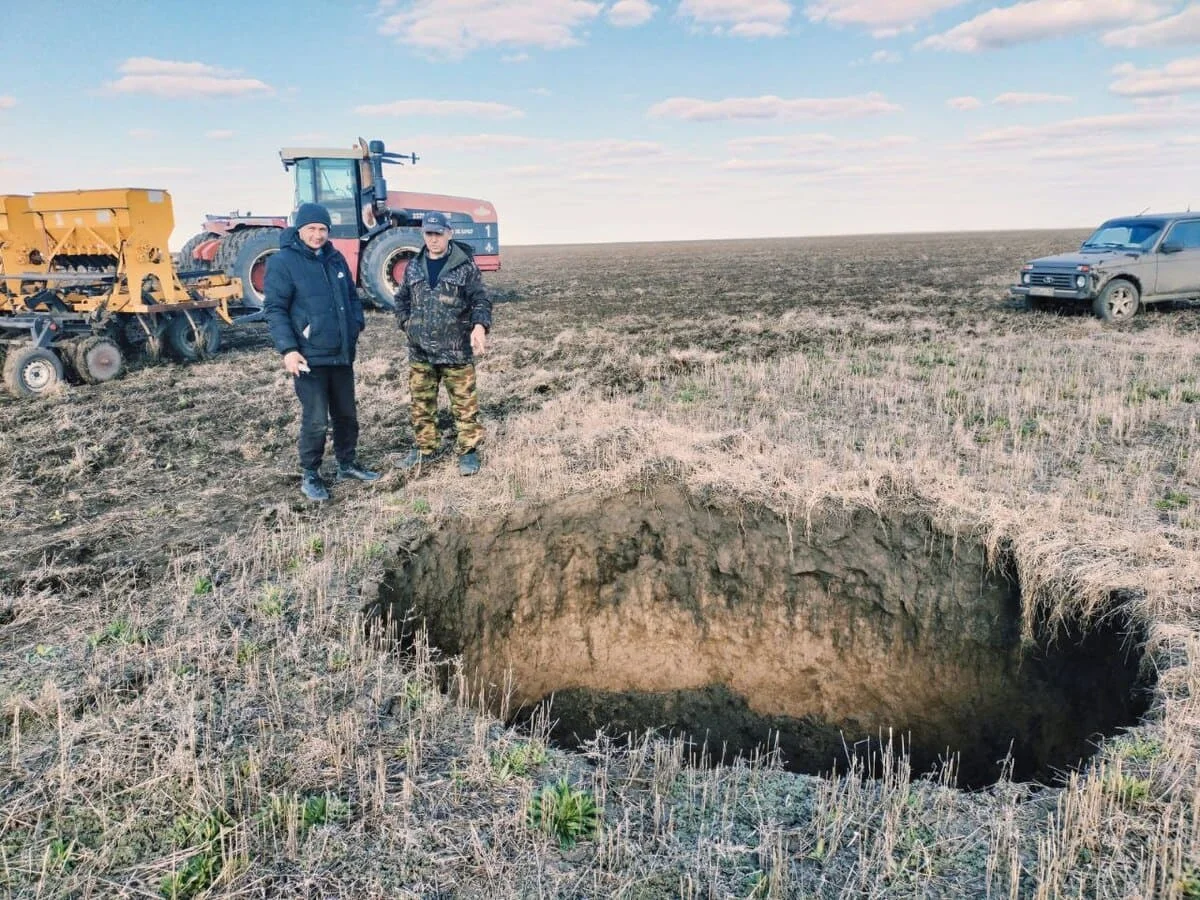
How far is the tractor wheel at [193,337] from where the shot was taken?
34.1 ft

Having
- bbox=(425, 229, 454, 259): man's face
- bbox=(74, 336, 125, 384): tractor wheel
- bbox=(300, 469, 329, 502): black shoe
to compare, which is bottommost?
bbox=(300, 469, 329, 502): black shoe

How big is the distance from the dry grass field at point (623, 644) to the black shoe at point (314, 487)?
152 mm

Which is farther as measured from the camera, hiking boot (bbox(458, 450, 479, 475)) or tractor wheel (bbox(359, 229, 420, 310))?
tractor wheel (bbox(359, 229, 420, 310))

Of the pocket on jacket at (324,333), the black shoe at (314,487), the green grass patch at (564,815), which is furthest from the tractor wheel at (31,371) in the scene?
the green grass patch at (564,815)

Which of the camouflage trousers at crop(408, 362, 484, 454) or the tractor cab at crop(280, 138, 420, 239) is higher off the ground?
the tractor cab at crop(280, 138, 420, 239)

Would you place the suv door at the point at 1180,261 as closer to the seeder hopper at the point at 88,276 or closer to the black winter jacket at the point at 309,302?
the black winter jacket at the point at 309,302

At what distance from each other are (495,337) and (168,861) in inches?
435

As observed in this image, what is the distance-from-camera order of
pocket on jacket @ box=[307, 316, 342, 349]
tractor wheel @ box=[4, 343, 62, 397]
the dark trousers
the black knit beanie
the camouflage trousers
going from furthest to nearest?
tractor wheel @ box=[4, 343, 62, 397] → the camouflage trousers → the dark trousers → pocket on jacket @ box=[307, 316, 342, 349] → the black knit beanie

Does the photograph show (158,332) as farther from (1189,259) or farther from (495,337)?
(1189,259)

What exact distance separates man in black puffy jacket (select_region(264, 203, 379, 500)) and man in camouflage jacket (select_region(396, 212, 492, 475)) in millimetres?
420

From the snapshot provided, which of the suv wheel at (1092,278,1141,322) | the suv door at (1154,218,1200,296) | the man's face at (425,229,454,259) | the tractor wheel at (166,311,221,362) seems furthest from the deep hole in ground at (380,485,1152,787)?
the suv door at (1154,218,1200,296)

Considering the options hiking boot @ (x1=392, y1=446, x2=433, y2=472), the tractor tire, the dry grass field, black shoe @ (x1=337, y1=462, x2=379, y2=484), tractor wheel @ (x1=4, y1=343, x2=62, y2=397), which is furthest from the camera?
the tractor tire

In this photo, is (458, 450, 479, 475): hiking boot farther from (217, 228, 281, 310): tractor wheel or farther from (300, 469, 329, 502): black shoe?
(217, 228, 281, 310): tractor wheel

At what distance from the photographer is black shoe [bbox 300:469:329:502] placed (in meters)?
5.31
